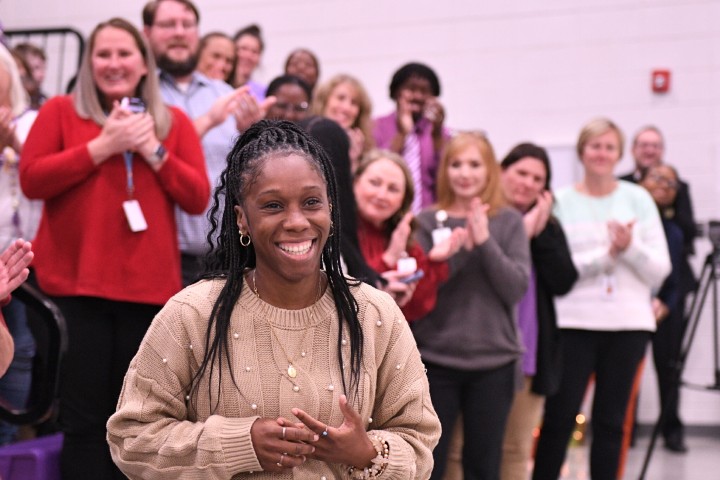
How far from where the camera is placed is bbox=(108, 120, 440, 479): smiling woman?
199 centimetres

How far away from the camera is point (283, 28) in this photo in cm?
778

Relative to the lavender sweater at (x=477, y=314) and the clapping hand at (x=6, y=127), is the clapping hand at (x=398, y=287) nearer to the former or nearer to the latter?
the lavender sweater at (x=477, y=314)

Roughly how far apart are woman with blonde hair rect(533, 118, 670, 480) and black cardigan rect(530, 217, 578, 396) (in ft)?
0.45

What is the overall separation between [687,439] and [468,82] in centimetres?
284

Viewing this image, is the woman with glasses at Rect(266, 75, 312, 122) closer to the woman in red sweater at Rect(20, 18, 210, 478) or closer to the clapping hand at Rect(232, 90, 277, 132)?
the clapping hand at Rect(232, 90, 277, 132)

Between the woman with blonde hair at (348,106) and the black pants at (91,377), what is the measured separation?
1.89 m

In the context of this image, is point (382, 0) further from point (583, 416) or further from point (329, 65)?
point (583, 416)

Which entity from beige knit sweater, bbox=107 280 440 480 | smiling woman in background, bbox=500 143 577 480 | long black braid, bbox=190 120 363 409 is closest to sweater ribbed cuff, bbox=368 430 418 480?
beige knit sweater, bbox=107 280 440 480

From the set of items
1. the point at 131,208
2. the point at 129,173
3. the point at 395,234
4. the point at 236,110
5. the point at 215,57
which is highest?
the point at 215,57

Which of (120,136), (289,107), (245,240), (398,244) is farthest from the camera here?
(289,107)

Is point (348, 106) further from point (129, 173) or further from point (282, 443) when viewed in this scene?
point (282, 443)

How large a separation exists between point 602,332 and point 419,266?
4.05 feet

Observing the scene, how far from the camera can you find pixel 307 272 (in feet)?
6.84

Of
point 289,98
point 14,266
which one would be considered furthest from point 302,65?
point 14,266
